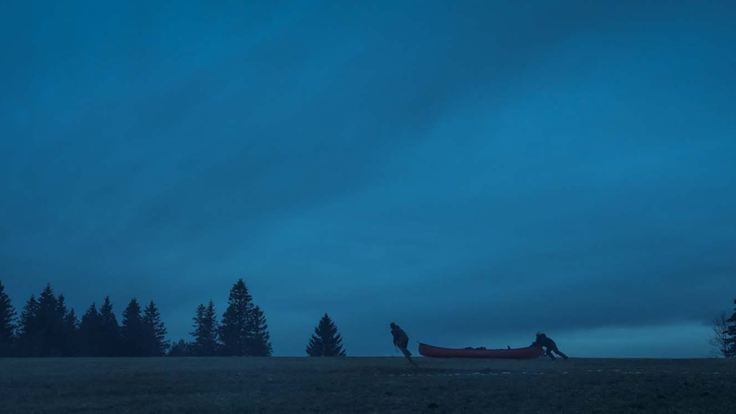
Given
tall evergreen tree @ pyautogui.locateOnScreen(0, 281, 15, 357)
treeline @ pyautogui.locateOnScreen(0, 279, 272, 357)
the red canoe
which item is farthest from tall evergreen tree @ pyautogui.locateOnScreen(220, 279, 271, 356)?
the red canoe

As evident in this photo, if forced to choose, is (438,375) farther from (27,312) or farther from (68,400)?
(27,312)

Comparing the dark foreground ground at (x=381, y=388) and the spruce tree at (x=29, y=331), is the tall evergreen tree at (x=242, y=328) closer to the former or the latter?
the spruce tree at (x=29, y=331)

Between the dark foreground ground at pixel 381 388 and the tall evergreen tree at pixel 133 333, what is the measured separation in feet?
232

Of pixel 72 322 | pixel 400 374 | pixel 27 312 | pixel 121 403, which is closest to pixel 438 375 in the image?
pixel 400 374

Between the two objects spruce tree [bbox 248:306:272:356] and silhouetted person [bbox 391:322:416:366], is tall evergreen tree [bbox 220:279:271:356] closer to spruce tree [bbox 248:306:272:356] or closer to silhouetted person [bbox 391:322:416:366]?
spruce tree [bbox 248:306:272:356]

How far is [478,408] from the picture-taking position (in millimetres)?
23078

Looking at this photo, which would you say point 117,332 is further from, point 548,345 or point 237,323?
point 548,345

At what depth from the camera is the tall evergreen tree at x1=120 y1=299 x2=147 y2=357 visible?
105875 millimetres

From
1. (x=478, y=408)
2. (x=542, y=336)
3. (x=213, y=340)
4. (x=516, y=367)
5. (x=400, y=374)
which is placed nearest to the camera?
(x=478, y=408)

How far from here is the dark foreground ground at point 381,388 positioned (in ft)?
77.7

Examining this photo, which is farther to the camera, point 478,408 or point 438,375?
point 438,375

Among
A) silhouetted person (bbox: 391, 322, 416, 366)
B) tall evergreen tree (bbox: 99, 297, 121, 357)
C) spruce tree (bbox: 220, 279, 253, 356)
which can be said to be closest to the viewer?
silhouetted person (bbox: 391, 322, 416, 366)

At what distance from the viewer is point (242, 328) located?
130m

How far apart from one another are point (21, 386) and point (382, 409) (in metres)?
15.2
